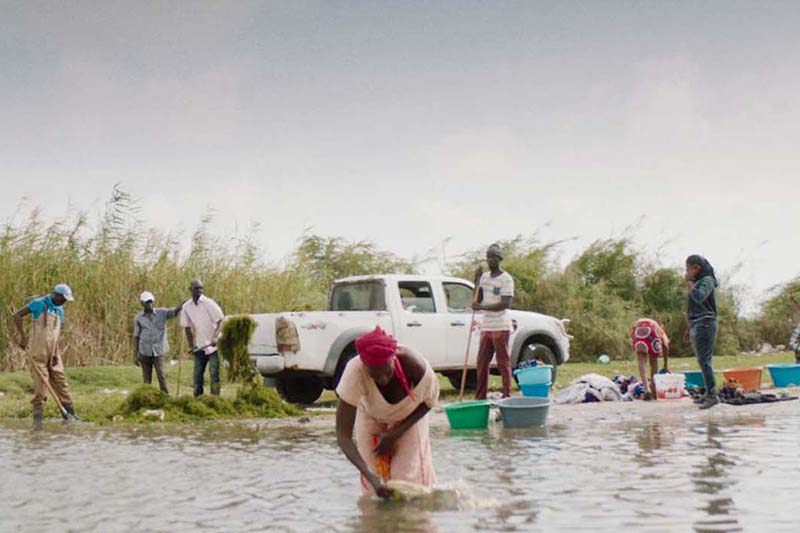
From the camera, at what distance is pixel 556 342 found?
1717cm

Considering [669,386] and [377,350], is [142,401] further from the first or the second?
[377,350]

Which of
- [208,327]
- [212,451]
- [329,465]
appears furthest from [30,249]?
[329,465]

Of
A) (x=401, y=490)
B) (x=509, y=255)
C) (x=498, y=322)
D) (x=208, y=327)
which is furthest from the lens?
(x=509, y=255)

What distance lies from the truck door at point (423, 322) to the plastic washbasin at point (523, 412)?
4.16 meters

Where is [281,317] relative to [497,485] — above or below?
above

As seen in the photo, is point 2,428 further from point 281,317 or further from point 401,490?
point 401,490

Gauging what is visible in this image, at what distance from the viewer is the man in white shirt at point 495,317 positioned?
535 inches

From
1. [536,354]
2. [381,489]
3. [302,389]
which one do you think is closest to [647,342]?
[536,354]

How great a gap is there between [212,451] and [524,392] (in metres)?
4.81

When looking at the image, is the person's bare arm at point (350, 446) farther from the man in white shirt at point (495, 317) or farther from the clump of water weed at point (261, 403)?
the clump of water weed at point (261, 403)

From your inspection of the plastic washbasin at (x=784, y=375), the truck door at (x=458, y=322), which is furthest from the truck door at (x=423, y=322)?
the plastic washbasin at (x=784, y=375)

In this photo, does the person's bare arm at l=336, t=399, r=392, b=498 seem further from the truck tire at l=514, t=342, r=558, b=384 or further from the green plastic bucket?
the truck tire at l=514, t=342, r=558, b=384

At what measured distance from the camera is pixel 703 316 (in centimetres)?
1274

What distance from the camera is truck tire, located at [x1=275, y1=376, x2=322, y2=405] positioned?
15.8 m
